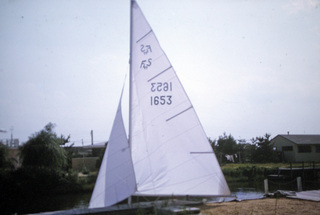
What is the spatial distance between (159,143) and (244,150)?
127ft

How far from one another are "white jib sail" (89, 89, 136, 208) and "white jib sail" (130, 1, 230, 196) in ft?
1.38

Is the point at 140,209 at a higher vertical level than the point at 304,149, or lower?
lower

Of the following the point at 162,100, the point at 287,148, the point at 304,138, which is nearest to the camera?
the point at 162,100

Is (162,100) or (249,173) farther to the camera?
(249,173)

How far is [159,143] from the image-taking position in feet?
29.3

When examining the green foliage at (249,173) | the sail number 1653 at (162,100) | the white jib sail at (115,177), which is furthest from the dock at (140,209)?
the green foliage at (249,173)

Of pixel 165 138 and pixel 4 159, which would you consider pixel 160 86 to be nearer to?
pixel 165 138

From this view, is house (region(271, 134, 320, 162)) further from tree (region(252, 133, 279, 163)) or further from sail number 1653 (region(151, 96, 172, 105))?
sail number 1653 (region(151, 96, 172, 105))

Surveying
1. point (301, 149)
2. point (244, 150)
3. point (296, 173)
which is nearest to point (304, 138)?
point (301, 149)

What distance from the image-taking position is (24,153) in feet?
86.4

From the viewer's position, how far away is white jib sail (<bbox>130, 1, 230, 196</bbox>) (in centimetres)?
878

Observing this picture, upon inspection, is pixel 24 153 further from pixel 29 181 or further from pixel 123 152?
pixel 123 152

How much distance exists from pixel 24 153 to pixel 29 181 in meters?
3.32

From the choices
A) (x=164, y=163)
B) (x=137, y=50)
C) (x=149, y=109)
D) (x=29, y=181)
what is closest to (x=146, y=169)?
(x=164, y=163)
